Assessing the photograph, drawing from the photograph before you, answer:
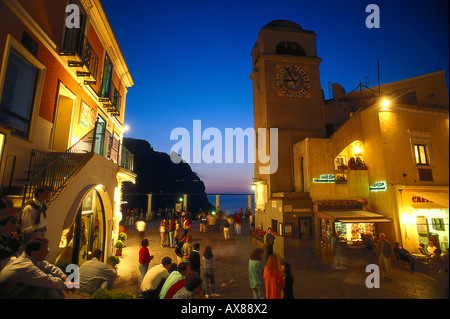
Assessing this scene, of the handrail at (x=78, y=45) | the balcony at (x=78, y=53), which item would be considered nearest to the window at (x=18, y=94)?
the balcony at (x=78, y=53)

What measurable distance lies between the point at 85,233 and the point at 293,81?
17476 mm

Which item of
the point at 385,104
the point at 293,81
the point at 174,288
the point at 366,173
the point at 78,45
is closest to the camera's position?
the point at 385,104

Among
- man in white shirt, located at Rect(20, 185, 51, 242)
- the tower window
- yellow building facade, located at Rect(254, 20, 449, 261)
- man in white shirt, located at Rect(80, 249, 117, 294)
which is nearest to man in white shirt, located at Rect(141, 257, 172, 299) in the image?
man in white shirt, located at Rect(80, 249, 117, 294)

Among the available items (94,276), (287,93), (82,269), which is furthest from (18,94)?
(287,93)

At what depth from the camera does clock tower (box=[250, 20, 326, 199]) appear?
53.5 feet

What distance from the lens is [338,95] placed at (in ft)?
74.7

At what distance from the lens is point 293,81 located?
1752cm

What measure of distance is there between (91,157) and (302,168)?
43.1 feet

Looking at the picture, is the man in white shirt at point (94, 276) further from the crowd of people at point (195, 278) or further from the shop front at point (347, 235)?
the shop front at point (347, 235)

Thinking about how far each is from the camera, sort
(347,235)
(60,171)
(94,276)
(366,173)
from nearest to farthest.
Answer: (366,173) → (94,276) → (60,171) → (347,235)

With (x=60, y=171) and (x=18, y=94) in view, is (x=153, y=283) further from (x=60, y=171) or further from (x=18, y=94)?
(x=18, y=94)

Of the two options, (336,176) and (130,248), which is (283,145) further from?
(130,248)

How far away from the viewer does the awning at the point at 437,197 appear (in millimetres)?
1998

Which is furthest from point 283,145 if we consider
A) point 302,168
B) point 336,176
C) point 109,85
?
point 109,85
